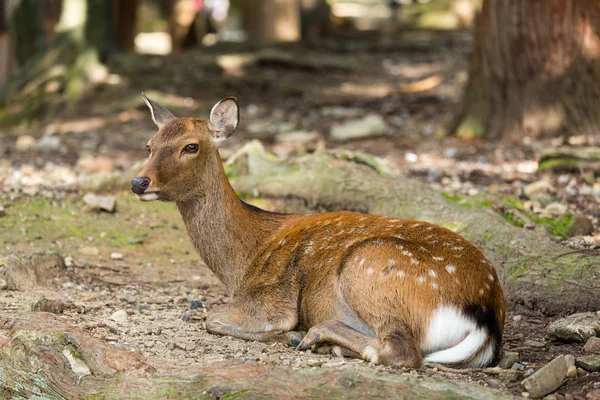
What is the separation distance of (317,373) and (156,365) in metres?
0.81

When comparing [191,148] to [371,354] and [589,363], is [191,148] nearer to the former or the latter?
[371,354]

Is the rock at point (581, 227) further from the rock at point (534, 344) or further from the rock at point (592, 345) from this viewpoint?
the rock at point (592, 345)

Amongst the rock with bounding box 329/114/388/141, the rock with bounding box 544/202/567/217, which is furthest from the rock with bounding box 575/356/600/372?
the rock with bounding box 329/114/388/141

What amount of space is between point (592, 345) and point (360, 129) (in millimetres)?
6886

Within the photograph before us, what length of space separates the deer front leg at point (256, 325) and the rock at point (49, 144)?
6322 millimetres

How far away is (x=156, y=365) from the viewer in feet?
14.1

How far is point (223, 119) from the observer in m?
5.37

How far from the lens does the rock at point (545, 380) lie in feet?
13.0

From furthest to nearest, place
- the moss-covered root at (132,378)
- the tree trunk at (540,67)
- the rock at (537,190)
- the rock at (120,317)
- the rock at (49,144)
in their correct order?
the rock at (49,144), the tree trunk at (540,67), the rock at (537,190), the rock at (120,317), the moss-covered root at (132,378)

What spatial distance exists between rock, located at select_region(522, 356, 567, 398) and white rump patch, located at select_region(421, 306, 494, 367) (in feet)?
1.25

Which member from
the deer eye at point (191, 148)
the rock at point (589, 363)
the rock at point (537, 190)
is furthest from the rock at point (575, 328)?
the rock at point (537, 190)

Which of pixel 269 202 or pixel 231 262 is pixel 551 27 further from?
pixel 231 262

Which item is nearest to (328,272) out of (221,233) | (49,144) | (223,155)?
(221,233)

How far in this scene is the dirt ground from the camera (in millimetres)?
4930
